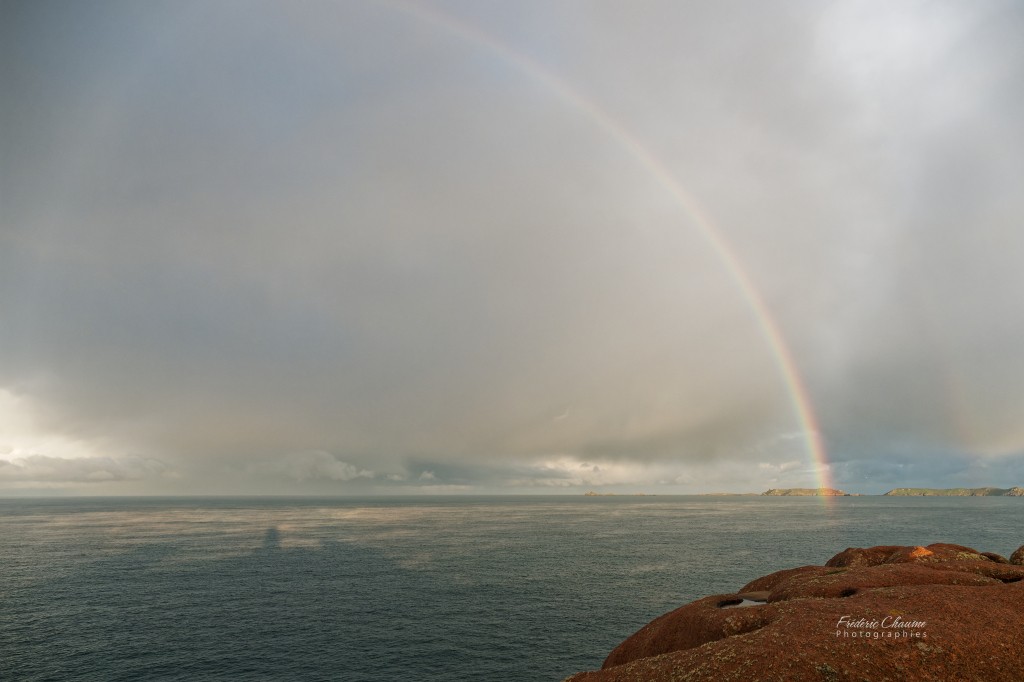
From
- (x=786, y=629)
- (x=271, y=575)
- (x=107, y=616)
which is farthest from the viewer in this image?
(x=271, y=575)

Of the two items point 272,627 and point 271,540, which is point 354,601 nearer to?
point 272,627

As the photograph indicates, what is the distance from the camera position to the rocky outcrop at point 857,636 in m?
21.6

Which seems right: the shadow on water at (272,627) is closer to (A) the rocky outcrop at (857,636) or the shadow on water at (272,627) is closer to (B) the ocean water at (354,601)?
(B) the ocean water at (354,601)

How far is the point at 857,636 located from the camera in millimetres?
23391

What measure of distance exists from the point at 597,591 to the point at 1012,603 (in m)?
61.3

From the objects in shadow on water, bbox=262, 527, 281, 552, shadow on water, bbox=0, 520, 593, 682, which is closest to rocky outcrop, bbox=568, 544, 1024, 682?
shadow on water, bbox=0, 520, 593, 682

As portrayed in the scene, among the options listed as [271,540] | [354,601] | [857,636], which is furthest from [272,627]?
[271,540]

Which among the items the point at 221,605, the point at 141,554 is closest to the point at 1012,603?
the point at 221,605

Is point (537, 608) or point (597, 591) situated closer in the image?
point (537, 608)

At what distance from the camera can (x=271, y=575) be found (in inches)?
3875

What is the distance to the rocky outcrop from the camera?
70.8 feet

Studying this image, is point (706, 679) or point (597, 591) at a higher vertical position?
point (706, 679)

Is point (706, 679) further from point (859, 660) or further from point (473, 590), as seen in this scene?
point (473, 590)

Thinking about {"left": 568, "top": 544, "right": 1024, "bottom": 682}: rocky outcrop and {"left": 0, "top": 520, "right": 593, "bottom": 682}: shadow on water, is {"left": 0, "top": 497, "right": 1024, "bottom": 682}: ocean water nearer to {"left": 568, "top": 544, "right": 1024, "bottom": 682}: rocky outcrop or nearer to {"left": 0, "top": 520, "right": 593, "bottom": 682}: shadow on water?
{"left": 0, "top": 520, "right": 593, "bottom": 682}: shadow on water
